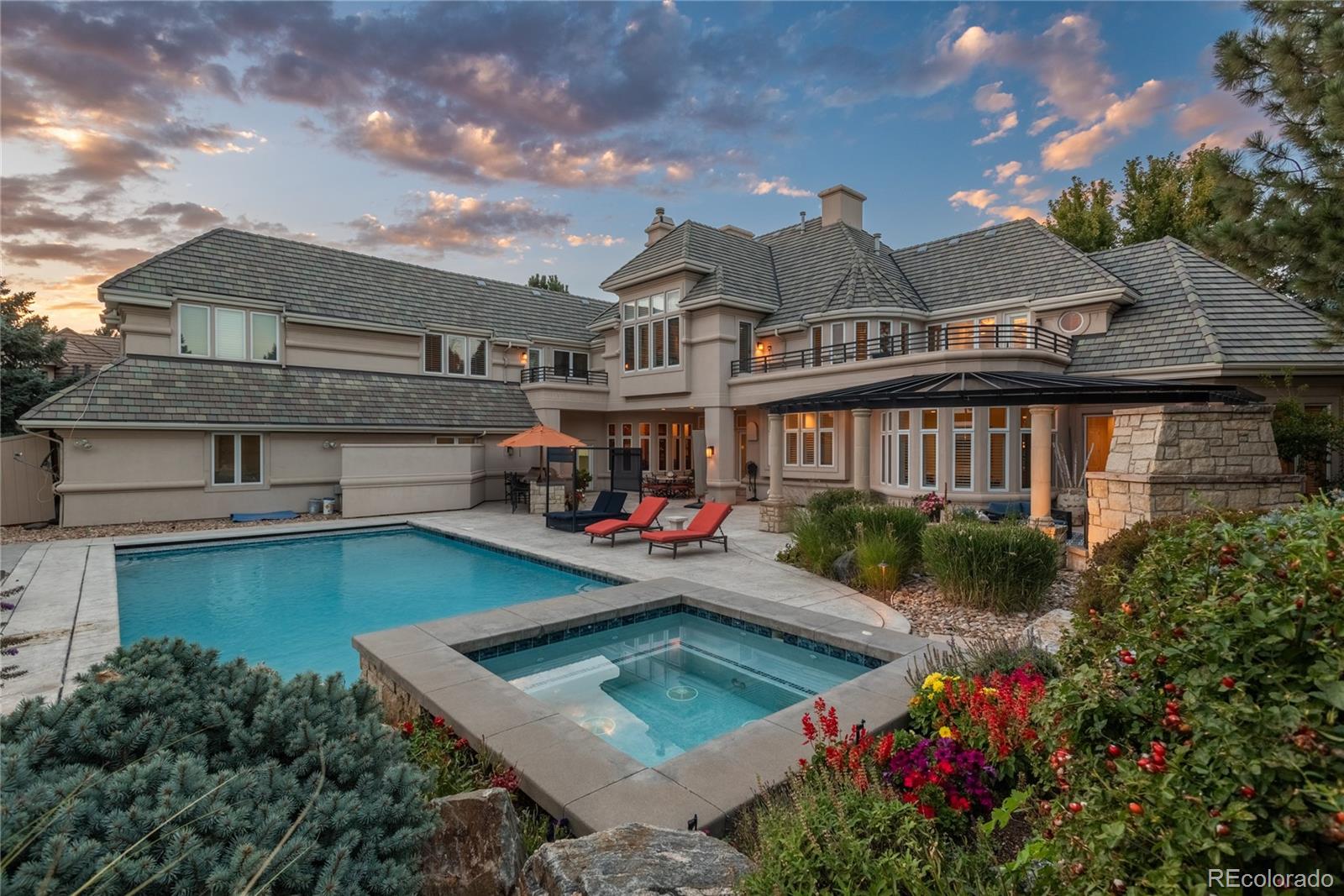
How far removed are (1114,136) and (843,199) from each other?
856 cm

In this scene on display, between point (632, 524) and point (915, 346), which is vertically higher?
point (915, 346)

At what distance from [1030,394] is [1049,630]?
6.76m

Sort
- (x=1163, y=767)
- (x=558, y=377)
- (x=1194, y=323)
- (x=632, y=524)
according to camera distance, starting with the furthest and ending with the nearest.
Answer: (x=558, y=377)
(x=1194, y=323)
(x=632, y=524)
(x=1163, y=767)

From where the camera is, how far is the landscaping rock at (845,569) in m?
9.58

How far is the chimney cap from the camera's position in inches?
897

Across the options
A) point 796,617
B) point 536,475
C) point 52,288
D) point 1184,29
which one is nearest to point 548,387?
point 536,475

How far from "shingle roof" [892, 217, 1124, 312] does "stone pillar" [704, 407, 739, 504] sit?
781 cm

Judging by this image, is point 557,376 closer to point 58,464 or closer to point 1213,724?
point 58,464

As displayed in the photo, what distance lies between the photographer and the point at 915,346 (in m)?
18.6

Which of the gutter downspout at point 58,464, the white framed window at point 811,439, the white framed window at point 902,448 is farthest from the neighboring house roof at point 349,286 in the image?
the white framed window at point 902,448

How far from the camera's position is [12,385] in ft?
64.5

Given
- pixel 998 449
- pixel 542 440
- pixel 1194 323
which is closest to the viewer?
pixel 1194 323

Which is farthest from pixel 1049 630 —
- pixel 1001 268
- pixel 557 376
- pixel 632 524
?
pixel 557 376

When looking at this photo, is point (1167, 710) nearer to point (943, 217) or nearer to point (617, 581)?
point (617, 581)
